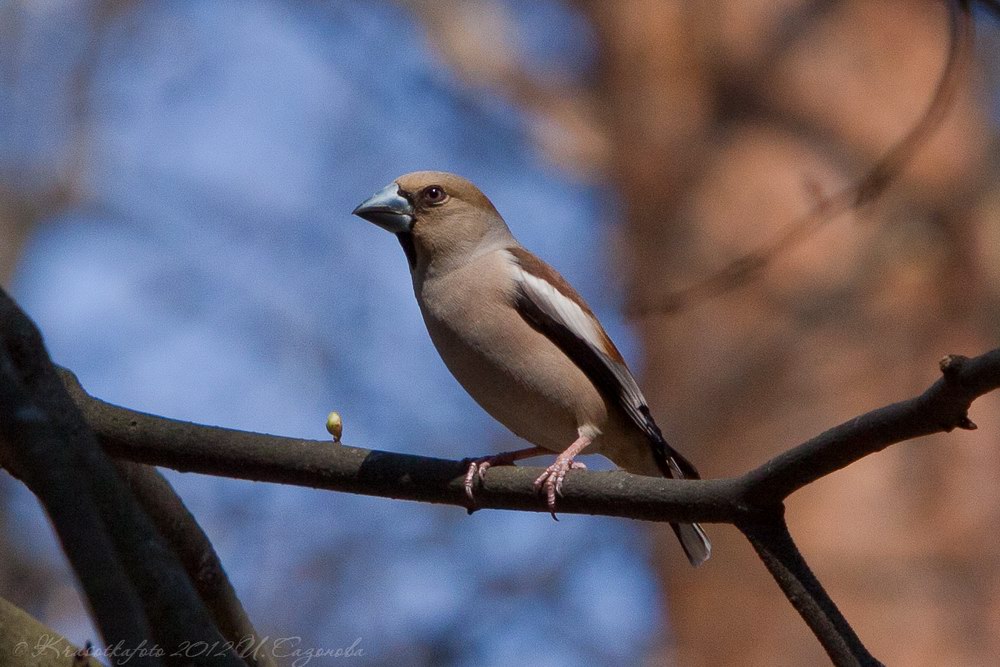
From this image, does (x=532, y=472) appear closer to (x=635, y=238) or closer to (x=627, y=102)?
(x=635, y=238)

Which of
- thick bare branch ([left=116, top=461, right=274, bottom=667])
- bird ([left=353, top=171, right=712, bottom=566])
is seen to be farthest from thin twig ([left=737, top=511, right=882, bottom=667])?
thick bare branch ([left=116, top=461, right=274, bottom=667])

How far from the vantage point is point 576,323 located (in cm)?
455

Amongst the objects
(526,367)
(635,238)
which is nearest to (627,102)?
(635,238)

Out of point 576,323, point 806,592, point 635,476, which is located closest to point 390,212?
point 576,323

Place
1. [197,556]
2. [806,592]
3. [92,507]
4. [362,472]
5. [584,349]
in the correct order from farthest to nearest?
1. [584,349]
2. [197,556]
3. [362,472]
4. [806,592]
5. [92,507]

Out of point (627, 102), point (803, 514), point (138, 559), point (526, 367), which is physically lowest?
point (138, 559)

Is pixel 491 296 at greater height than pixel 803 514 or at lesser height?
lesser

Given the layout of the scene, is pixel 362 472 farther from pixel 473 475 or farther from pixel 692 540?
pixel 692 540

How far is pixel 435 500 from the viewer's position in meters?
3.46

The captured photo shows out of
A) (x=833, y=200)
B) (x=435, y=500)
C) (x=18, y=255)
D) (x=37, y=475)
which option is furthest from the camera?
(x=18, y=255)

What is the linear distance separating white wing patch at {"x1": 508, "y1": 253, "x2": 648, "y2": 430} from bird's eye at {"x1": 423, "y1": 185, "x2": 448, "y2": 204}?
0.52 meters

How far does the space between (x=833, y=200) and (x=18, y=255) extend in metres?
8.50

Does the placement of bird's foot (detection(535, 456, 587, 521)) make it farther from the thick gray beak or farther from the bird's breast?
the thick gray beak

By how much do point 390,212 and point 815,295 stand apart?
Result: 142 inches
